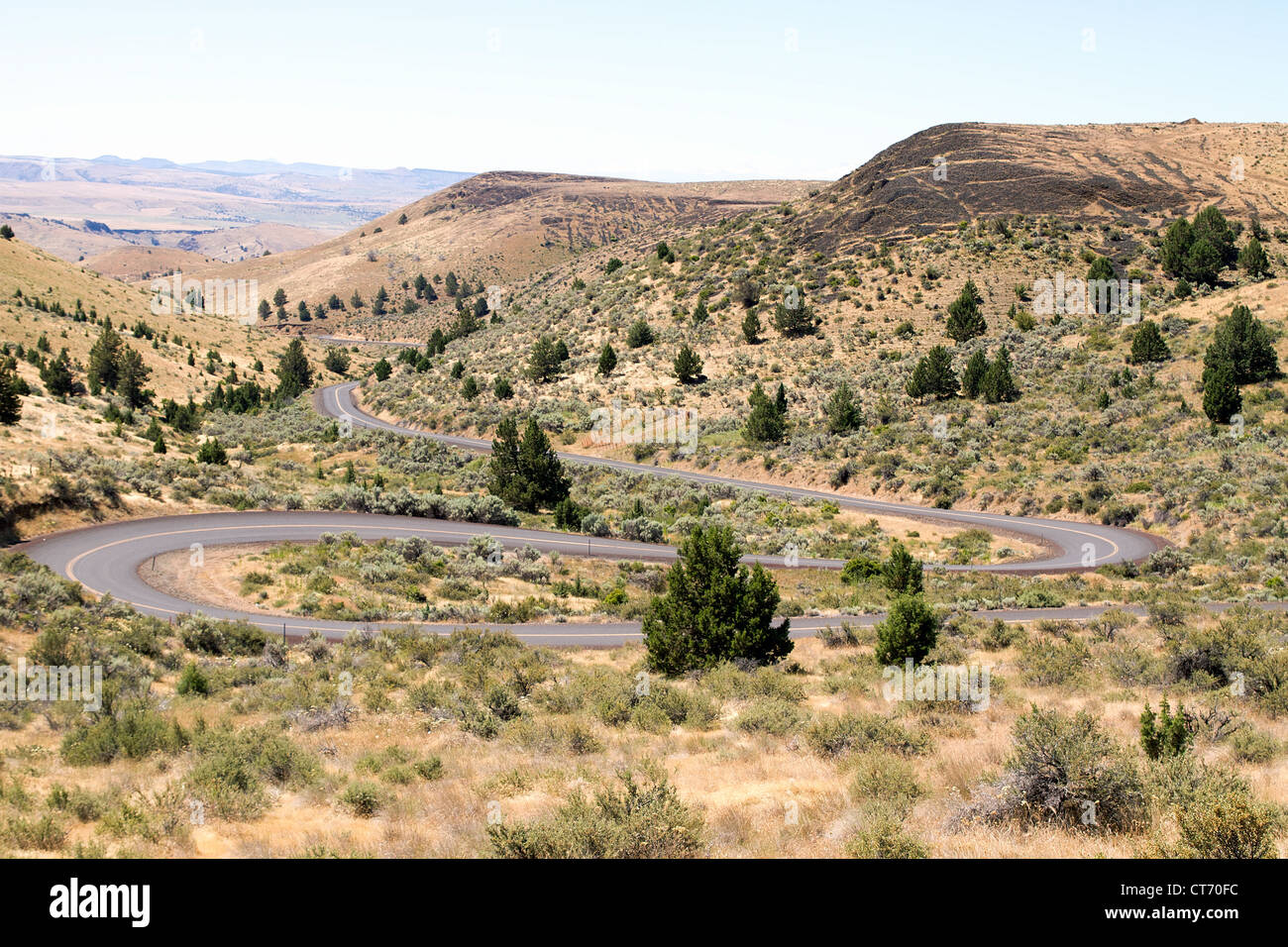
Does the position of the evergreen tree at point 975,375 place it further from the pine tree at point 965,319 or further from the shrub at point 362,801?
the shrub at point 362,801

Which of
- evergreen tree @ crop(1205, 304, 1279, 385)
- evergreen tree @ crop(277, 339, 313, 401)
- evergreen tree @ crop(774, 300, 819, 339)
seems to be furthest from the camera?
evergreen tree @ crop(277, 339, 313, 401)

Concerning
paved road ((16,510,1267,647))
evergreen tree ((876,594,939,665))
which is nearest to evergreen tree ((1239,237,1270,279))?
paved road ((16,510,1267,647))

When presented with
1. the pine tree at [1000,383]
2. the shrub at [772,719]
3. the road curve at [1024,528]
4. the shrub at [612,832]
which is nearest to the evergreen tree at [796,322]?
the pine tree at [1000,383]

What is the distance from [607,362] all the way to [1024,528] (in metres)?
41.7

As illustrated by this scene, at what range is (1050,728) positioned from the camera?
1074cm

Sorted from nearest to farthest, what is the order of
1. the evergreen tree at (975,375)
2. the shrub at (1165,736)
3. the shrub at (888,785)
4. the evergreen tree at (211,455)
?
1. the shrub at (888,785)
2. the shrub at (1165,736)
3. the evergreen tree at (211,455)
4. the evergreen tree at (975,375)

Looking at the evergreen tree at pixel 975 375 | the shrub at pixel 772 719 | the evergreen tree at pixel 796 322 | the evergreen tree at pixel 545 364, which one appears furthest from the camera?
the evergreen tree at pixel 545 364

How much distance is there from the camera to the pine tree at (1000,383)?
57.4 metres

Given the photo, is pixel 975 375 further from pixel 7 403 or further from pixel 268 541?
pixel 7 403

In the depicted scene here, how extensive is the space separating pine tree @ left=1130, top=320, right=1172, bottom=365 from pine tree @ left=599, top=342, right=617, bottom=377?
4124cm

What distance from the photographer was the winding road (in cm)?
2692

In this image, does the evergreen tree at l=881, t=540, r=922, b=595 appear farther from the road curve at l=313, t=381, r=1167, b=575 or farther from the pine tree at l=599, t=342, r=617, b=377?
the pine tree at l=599, t=342, r=617, b=377

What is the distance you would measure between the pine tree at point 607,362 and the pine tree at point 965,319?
2931cm

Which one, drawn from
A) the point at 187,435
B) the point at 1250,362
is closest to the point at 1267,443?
the point at 1250,362
